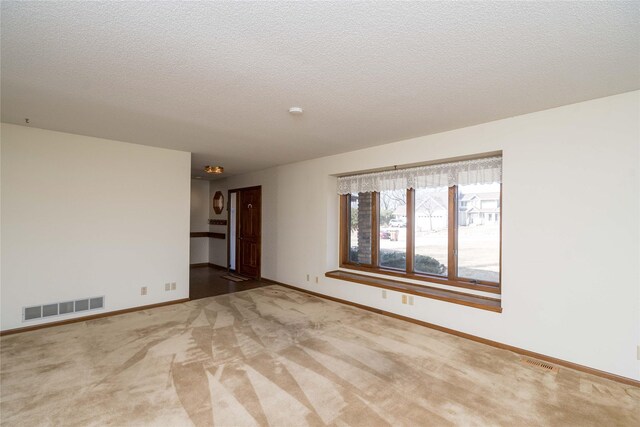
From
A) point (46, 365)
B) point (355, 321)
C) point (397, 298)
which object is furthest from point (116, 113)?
point (397, 298)

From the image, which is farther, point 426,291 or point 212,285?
point 212,285

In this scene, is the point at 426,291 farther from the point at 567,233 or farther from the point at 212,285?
the point at 212,285

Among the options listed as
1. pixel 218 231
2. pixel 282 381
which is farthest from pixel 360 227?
pixel 218 231

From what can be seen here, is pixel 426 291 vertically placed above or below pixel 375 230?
below

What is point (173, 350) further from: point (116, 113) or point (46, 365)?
point (116, 113)

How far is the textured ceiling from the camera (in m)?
1.60

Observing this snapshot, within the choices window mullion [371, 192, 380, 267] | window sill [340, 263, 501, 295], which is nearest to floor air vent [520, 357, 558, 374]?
window sill [340, 263, 501, 295]

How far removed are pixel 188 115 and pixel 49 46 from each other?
1.32 metres

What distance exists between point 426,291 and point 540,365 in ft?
4.39

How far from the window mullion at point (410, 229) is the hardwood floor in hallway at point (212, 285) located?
312 cm

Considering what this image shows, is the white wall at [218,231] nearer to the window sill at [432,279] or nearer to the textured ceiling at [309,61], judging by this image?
the window sill at [432,279]

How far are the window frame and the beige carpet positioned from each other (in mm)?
717

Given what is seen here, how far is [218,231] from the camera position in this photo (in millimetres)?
8188

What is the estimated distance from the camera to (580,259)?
2.78 metres
